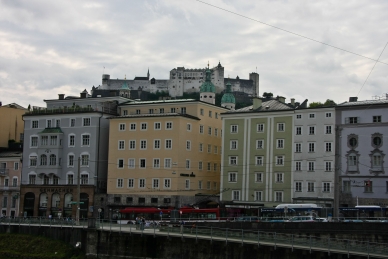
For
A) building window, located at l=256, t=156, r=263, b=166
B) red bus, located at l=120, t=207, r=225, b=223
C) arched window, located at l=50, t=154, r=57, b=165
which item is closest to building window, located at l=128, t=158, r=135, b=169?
red bus, located at l=120, t=207, r=225, b=223

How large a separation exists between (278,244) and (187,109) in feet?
157

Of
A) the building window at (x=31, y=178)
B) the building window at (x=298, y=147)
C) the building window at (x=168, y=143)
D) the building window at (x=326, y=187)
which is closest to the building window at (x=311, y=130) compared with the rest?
the building window at (x=298, y=147)

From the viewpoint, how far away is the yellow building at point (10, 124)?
115562mm

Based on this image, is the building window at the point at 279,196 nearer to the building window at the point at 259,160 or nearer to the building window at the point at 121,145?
the building window at the point at 259,160

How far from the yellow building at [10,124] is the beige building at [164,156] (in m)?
27.4

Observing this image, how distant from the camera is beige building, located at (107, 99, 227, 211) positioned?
9194 centimetres

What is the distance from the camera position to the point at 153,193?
303ft

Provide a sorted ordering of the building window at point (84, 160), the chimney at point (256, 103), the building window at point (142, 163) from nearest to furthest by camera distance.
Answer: the chimney at point (256, 103) → the building window at point (142, 163) → the building window at point (84, 160)

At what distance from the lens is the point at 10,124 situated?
384 ft

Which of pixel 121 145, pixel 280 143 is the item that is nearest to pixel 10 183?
pixel 121 145

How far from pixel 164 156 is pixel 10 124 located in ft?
119

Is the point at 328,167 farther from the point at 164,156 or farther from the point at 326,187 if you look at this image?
the point at 164,156

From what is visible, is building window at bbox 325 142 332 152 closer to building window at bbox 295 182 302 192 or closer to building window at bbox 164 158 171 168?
building window at bbox 295 182 302 192

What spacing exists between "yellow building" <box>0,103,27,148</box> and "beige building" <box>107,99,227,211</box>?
27370 millimetres
